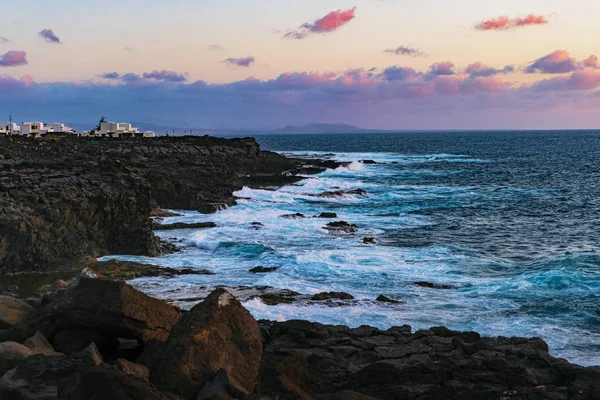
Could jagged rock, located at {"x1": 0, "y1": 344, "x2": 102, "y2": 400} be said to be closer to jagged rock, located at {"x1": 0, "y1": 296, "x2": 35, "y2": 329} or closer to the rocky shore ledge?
the rocky shore ledge

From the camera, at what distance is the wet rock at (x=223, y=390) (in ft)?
25.4

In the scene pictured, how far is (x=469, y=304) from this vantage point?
18688mm

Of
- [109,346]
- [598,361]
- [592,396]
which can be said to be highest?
[109,346]

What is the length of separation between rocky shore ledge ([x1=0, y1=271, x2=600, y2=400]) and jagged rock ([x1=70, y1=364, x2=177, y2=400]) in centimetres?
1

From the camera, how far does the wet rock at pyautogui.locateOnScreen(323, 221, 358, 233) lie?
32.2 meters

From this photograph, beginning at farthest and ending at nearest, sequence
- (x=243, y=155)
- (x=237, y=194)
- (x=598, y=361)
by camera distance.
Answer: (x=243, y=155) < (x=237, y=194) < (x=598, y=361)

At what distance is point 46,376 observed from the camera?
26.6 feet

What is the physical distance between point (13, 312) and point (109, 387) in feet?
17.4

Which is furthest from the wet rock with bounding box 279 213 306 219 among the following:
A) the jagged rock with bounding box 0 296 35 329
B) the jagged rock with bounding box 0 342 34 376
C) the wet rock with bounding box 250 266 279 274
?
the jagged rock with bounding box 0 342 34 376

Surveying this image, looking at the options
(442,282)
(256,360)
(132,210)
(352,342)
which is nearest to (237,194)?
(132,210)

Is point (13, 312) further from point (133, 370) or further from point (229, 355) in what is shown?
point (229, 355)

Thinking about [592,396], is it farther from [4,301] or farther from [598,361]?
[4,301]

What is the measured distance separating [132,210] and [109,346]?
1619 centimetres

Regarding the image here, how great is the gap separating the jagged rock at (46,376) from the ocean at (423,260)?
27.1 feet
